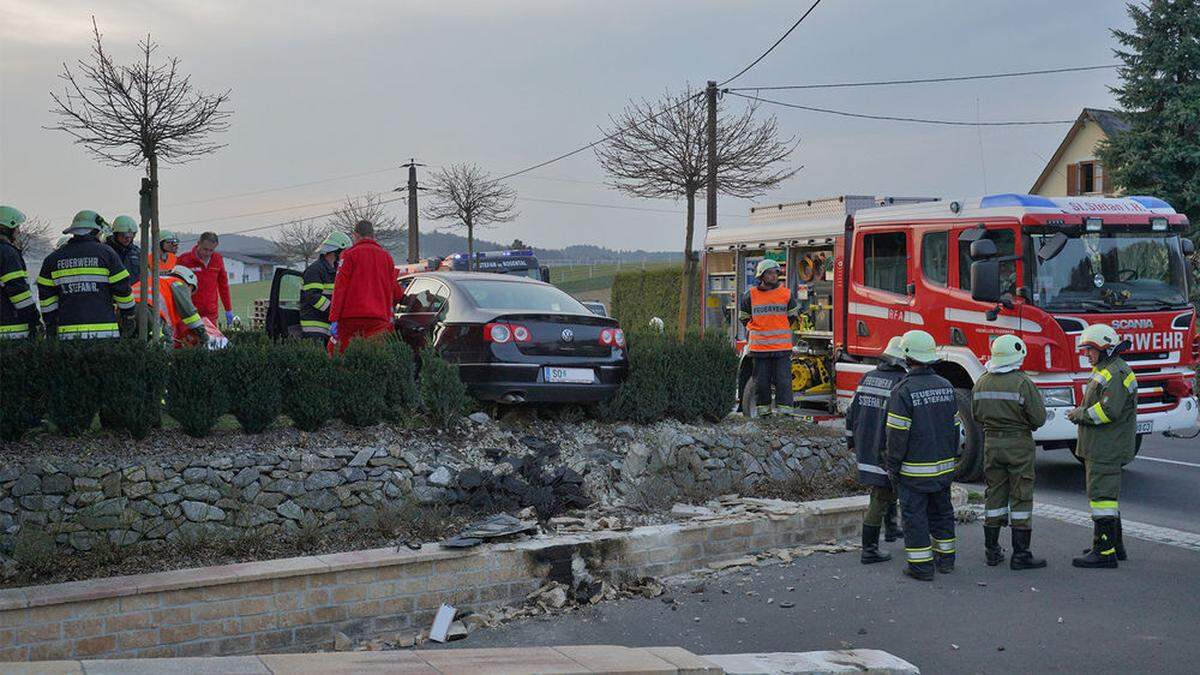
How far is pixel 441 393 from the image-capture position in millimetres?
8070

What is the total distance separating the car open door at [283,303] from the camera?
36.0 feet

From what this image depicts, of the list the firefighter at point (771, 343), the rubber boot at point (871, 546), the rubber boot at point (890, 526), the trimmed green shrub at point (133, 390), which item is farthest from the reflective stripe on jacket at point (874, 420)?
the trimmed green shrub at point (133, 390)

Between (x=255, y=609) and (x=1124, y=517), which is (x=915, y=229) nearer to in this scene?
(x=1124, y=517)

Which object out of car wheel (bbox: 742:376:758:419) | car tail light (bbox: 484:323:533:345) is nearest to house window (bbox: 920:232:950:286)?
car wheel (bbox: 742:376:758:419)

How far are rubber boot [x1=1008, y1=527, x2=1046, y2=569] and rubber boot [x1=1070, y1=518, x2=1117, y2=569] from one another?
0.96ft

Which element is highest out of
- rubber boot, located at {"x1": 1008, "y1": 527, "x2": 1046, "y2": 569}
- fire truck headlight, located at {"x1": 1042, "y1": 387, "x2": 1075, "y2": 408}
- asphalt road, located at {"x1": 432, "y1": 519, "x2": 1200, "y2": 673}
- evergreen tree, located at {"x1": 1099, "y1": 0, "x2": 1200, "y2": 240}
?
evergreen tree, located at {"x1": 1099, "y1": 0, "x2": 1200, "y2": 240}

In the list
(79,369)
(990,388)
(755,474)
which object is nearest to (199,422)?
(79,369)

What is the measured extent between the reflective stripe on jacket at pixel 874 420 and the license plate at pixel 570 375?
236 centimetres

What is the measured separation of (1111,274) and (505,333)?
5573 millimetres

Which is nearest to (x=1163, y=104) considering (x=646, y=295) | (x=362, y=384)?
(x=646, y=295)

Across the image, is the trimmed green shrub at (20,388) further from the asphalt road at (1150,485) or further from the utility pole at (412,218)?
the utility pole at (412,218)

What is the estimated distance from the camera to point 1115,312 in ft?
32.6

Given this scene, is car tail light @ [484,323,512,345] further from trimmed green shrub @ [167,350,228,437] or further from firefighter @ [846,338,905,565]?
firefighter @ [846,338,905,565]

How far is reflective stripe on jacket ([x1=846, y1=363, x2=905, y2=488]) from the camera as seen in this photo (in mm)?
7203
